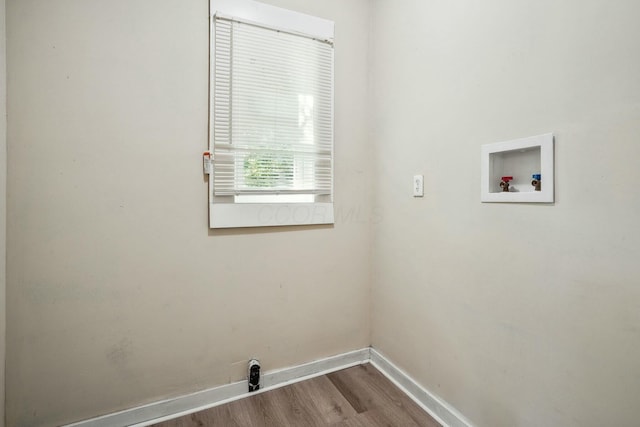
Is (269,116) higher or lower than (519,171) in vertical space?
higher

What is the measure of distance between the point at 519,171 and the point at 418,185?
0.49 metres

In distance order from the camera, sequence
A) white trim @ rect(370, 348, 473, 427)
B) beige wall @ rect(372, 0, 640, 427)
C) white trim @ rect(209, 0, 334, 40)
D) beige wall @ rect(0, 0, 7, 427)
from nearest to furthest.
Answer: beige wall @ rect(372, 0, 640, 427) < beige wall @ rect(0, 0, 7, 427) < white trim @ rect(370, 348, 473, 427) < white trim @ rect(209, 0, 334, 40)

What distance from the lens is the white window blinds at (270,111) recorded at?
5.19ft

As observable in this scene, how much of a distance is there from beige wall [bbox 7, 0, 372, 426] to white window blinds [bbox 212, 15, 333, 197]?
0.34 ft

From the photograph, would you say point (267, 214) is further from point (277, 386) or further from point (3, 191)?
point (3, 191)

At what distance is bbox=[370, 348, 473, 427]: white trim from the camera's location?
1449mm

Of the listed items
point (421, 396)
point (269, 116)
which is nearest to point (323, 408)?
point (421, 396)

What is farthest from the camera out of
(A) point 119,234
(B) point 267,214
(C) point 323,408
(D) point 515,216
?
(B) point 267,214

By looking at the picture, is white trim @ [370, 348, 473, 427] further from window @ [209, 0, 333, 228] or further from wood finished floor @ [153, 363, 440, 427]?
window @ [209, 0, 333, 228]

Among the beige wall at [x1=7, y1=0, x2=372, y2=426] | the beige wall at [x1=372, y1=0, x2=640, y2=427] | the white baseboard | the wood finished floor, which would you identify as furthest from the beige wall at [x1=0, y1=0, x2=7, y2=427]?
the beige wall at [x1=372, y1=0, x2=640, y2=427]

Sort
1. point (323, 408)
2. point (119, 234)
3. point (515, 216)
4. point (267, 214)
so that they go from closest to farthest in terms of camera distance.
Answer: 1. point (515, 216)
2. point (119, 234)
3. point (323, 408)
4. point (267, 214)

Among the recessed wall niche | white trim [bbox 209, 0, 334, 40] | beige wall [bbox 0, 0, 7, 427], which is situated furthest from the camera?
white trim [bbox 209, 0, 334, 40]

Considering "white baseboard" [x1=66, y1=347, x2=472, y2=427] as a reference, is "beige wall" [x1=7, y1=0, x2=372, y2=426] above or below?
above

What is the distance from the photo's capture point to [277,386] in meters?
1.75
